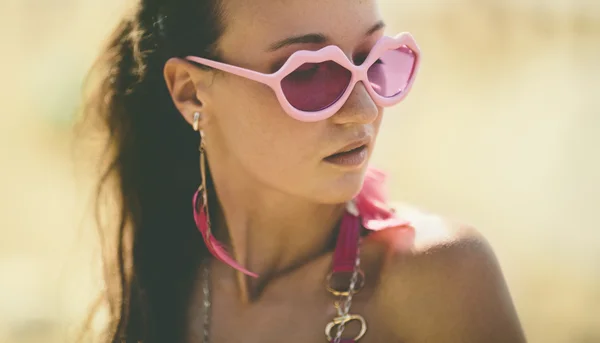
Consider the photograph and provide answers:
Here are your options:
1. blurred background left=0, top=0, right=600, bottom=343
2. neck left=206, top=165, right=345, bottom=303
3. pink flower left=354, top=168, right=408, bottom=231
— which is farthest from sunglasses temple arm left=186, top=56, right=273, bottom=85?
blurred background left=0, top=0, right=600, bottom=343

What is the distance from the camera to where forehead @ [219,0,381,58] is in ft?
3.66

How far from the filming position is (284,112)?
3.80 ft

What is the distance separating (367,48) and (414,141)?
2.18m

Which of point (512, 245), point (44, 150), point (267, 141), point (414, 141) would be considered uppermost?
point (267, 141)

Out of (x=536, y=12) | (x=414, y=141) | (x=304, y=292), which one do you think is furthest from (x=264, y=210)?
(x=536, y=12)

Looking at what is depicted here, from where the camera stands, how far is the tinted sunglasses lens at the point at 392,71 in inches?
46.3

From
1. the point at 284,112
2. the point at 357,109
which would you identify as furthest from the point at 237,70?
the point at 357,109

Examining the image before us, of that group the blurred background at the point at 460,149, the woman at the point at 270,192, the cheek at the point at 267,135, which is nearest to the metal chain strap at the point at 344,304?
the woman at the point at 270,192

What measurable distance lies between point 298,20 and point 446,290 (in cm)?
53

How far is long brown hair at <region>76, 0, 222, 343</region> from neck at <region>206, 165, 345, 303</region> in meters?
0.13

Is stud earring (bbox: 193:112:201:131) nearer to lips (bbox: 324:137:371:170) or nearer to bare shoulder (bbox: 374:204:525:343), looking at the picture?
lips (bbox: 324:137:371:170)

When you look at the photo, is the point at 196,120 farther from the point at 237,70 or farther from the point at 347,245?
the point at 347,245

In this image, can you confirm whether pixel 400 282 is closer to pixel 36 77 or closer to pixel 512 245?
pixel 512 245

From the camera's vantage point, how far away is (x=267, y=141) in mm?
1191
